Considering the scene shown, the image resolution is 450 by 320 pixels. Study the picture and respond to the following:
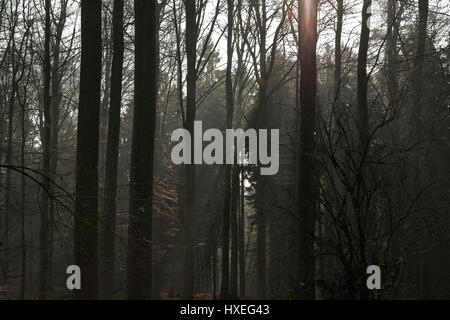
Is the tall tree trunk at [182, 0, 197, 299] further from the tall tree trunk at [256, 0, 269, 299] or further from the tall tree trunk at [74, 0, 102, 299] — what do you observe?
the tall tree trunk at [74, 0, 102, 299]

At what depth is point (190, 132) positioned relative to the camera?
51.6ft

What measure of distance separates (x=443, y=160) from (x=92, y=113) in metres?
19.1

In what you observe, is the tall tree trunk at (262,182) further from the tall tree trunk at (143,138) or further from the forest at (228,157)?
the tall tree trunk at (143,138)

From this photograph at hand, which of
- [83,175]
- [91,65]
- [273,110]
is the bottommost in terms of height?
[83,175]

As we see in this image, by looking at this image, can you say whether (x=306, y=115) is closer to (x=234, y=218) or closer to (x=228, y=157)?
(x=228, y=157)

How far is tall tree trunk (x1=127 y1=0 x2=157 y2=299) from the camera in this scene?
28.3 ft

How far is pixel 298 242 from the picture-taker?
8.16m

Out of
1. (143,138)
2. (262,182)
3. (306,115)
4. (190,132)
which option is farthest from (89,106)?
(262,182)

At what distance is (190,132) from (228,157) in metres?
2.98

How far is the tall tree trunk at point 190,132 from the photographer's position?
15797 mm

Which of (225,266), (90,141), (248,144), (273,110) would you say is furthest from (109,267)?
(273,110)

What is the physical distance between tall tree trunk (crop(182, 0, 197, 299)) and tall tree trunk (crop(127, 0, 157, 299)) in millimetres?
6736
